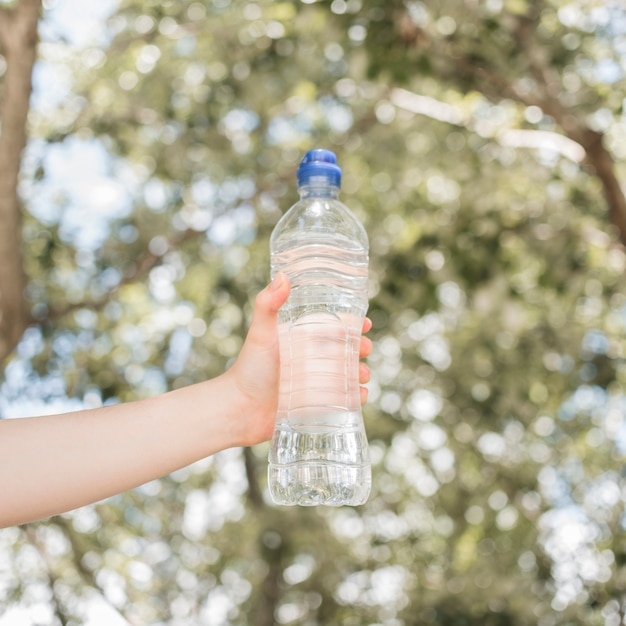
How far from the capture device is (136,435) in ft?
5.41

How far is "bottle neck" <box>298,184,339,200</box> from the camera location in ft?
5.70

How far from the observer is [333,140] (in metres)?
5.23

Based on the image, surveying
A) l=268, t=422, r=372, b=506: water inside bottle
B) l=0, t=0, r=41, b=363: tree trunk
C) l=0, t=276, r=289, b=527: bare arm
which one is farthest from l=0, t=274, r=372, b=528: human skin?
l=0, t=0, r=41, b=363: tree trunk

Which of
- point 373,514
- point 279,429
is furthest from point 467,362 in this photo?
point 279,429

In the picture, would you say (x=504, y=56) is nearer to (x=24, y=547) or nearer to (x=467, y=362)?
(x=467, y=362)

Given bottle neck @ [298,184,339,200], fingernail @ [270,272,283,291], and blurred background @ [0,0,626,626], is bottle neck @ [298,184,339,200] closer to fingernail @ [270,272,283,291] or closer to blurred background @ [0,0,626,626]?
fingernail @ [270,272,283,291]

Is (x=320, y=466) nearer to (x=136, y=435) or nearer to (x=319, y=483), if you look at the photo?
(x=319, y=483)

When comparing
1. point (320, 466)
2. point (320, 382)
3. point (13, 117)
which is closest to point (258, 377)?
point (320, 382)

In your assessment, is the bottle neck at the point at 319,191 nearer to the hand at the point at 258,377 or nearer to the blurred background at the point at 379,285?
the hand at the point at 258,377

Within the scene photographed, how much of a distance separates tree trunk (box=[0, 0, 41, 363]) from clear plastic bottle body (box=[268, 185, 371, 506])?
1.07 metres

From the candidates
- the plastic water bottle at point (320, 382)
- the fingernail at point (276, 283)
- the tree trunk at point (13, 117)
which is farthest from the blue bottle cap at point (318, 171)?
the tree trunk at point (13, 117)

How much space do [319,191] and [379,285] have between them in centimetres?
270

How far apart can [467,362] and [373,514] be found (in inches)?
73.1

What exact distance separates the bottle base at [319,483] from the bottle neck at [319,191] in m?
0.59
